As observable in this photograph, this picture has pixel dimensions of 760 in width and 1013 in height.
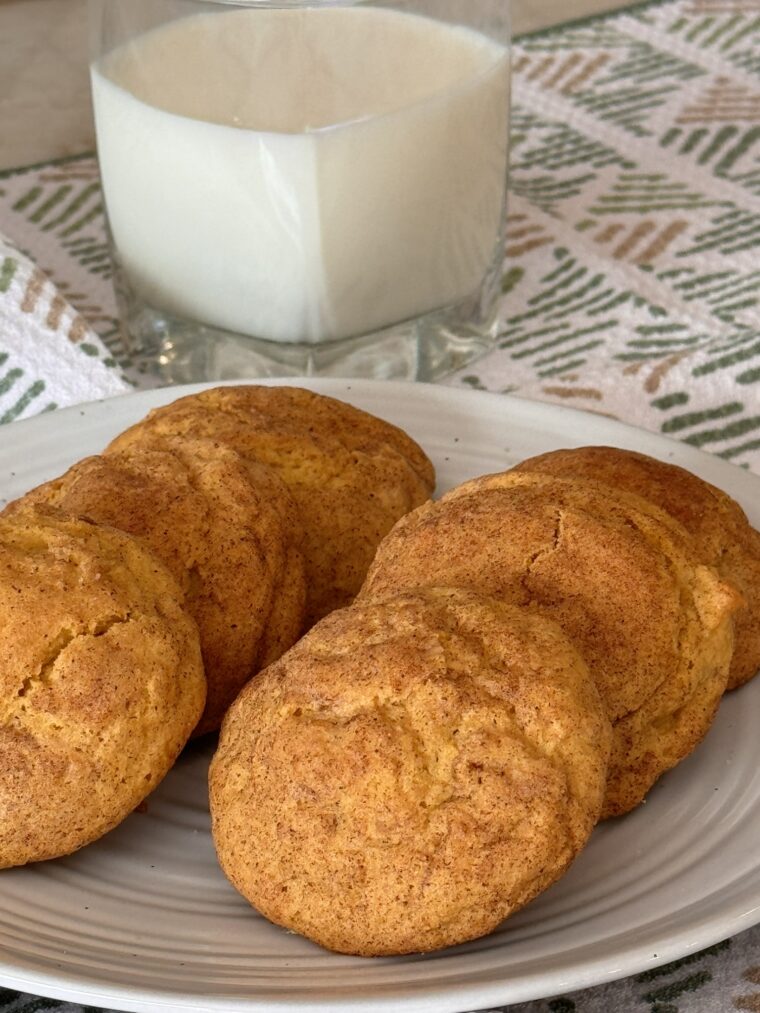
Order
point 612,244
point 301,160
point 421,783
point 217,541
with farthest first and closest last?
point 612,244 → point 301,160 → point 217,541 → point 421,783

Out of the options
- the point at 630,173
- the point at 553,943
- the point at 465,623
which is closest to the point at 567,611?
the point at 465,623

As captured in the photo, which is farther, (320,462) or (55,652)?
(320,462)

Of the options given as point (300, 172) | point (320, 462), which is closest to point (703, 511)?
point (320, 462)

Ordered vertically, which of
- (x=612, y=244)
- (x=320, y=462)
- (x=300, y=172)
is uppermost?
(x=300, y=172)

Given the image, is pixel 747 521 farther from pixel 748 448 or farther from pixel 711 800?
pixel 748 448

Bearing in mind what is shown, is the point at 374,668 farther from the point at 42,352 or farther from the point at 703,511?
the point at 42,352

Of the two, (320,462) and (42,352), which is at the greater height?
(320,462)

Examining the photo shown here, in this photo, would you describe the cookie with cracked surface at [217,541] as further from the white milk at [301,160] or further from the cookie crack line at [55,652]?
the white milk at [301,160]

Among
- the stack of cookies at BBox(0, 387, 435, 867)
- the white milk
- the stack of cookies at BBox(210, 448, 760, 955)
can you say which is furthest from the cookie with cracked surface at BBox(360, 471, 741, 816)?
the white milk
